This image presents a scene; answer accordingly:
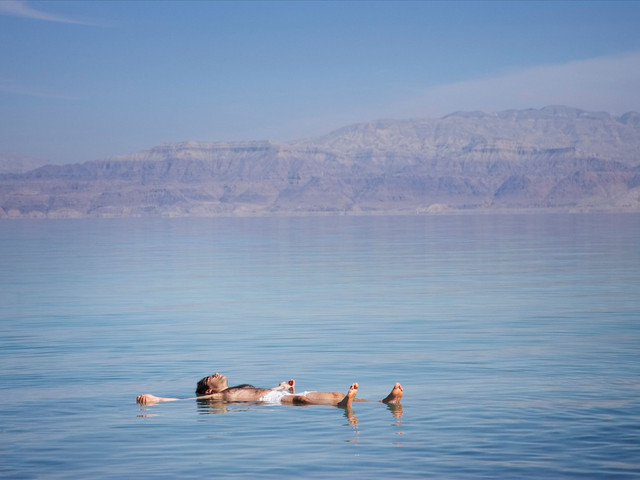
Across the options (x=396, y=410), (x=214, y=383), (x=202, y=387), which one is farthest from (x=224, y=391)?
(x=396, y=410)

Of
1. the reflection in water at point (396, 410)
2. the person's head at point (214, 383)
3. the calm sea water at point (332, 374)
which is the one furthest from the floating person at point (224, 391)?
the reflection in water at point (396, 410)

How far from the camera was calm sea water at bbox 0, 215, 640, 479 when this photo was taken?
47.3ft

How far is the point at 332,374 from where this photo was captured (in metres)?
21.6

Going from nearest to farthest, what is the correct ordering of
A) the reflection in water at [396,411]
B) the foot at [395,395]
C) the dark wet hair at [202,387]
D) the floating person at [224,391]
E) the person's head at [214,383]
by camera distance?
the reflection in water at [396,411]
the foot at [395,395]
the floating person at [224,391]
the person's head at [214,383]
the dark wet hair at [202,387]

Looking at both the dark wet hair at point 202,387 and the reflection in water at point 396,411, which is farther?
the dark wet hair at point 202,387

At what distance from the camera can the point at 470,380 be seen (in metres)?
20.5

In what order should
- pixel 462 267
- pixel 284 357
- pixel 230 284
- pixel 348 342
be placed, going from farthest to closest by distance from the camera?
1. pixel 462 267
2. pixel 230 284
3. pixel 348 342
4. pixel 284 357

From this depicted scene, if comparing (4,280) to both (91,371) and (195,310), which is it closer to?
(195,310)

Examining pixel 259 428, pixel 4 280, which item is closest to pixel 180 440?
pixel 259 428

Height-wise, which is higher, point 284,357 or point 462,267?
point 462,267

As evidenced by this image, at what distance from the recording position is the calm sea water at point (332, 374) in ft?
47.3

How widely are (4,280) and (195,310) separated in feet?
68.2

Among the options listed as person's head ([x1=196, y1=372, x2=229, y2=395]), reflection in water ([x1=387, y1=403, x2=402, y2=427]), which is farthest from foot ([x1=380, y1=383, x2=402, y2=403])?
person's head ([x1=196, y1=372, x2=229, y2=395])

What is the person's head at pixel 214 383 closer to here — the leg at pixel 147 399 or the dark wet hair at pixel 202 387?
→ the dark wet hair at pixel 202 387
